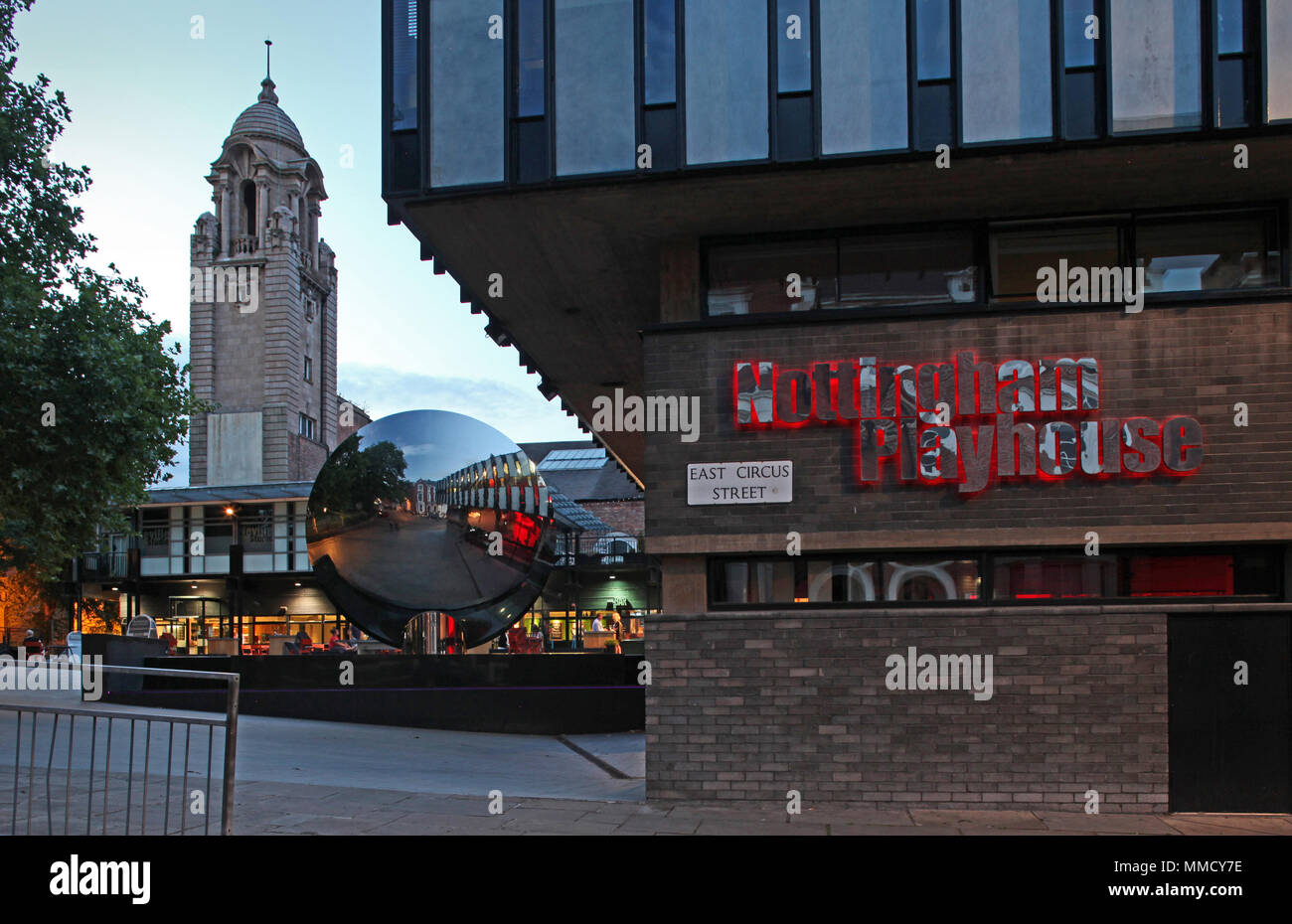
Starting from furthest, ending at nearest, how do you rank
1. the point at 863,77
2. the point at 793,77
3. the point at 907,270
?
the point at 907,270
the point at 793,77
the point at 863,77

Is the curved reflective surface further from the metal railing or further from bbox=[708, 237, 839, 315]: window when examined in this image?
bbox=[708, 237, 839, 315]: window

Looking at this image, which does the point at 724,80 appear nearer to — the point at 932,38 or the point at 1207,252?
the point at 932,38

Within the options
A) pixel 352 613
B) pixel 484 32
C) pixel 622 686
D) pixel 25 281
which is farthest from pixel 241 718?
pixel 484 32

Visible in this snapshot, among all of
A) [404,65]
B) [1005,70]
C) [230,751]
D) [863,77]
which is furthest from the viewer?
[404,65]

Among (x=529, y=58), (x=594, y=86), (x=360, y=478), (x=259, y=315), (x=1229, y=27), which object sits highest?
(x=259, y=315)

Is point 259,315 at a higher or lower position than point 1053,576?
higher

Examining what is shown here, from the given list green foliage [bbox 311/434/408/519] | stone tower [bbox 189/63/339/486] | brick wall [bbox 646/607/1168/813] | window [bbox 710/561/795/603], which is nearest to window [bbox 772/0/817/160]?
window [bbox 710/561/795/603]

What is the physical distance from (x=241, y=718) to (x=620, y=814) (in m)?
11.1

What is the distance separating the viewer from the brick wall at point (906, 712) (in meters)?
10.0

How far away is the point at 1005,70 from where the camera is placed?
9992mm

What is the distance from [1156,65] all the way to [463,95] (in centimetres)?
668

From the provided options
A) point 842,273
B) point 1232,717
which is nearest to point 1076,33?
point 842,273

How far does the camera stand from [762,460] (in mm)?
10727

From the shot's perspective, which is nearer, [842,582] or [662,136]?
[662,136]
